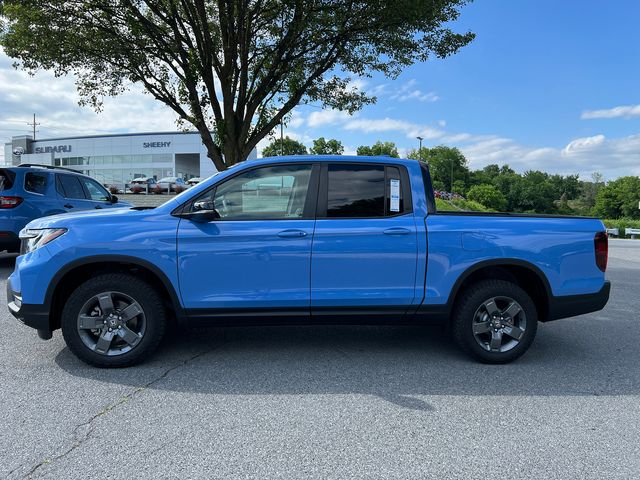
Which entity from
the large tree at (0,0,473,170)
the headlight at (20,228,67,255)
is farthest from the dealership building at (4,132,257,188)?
the headlight at (20,228,67,255)

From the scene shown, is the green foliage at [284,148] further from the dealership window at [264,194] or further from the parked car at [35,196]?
the dealership window at [264,194]

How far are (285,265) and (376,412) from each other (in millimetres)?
1377

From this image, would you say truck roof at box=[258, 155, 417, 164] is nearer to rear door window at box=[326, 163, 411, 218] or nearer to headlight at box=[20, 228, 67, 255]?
rear door window at box=[326, 163, 411, 218]

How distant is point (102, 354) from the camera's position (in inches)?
152

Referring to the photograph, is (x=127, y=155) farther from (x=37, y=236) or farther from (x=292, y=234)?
(x=292, y=234)

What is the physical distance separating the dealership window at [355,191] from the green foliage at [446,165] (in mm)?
130462

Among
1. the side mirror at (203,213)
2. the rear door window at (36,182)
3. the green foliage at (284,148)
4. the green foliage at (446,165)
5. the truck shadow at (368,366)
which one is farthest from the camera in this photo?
the green foliage at (446,165)

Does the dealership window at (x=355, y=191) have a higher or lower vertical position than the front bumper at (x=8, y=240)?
higher

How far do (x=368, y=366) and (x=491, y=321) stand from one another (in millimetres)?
1164

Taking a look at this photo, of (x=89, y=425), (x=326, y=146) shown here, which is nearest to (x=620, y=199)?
(x=326, y=146)

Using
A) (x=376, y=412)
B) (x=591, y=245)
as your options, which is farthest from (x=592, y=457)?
(x=591, y=245)

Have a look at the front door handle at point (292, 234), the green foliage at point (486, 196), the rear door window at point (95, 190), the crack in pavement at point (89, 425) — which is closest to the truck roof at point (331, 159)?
the front door handle at point (292, 234)

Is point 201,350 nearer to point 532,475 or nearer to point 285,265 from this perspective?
point 285,265

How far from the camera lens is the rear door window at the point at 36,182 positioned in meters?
8.44
